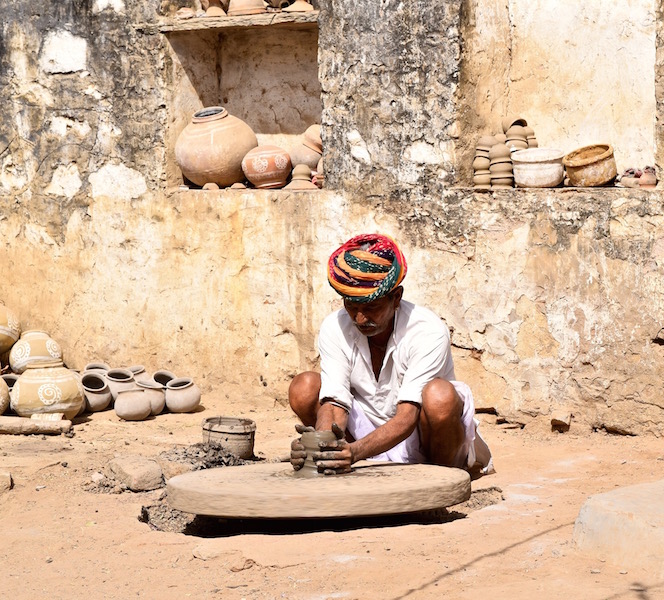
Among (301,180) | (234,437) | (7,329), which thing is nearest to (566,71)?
(301,180)

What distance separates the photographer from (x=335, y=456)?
3.87m

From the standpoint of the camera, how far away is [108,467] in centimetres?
488

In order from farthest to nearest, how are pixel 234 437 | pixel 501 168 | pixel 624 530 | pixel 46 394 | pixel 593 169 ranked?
pixel 46 394, pixel 501 168, pixel 593 169, pixel 234 437, pixel 624 530

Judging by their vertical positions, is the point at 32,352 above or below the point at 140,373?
above

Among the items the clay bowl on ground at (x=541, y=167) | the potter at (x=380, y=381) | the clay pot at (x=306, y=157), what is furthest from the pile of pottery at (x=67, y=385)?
the clay bowl on ground at (x=541, y=167)

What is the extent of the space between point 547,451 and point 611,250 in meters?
1.10

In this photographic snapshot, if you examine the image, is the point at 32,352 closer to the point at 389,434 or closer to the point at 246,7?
the point at 246,7

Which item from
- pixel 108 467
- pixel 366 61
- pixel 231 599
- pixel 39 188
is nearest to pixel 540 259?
pixel 366 61

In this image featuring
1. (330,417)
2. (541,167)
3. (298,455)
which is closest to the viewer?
(298,455)

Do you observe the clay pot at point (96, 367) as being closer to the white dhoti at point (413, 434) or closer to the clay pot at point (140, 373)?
the clay pot at point (140, 373)

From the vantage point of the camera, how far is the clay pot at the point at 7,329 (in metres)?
6.96

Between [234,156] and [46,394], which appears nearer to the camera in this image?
[46,394]

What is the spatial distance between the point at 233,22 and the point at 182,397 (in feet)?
7.96

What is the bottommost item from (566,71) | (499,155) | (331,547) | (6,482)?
(6,482)
